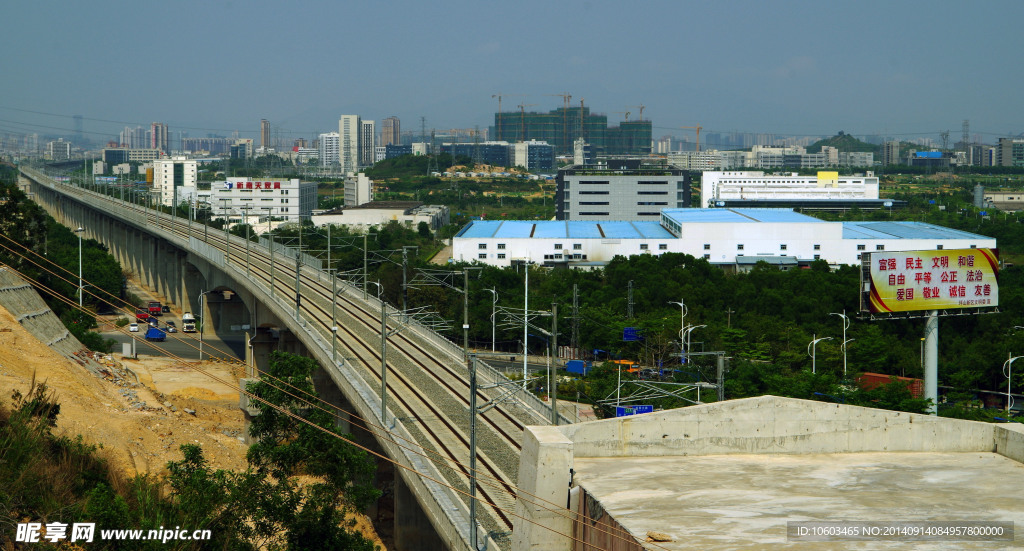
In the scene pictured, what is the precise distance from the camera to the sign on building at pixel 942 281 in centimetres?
3562

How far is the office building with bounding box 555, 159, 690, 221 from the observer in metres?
126

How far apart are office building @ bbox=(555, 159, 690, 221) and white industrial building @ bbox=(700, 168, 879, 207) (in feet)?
92.0

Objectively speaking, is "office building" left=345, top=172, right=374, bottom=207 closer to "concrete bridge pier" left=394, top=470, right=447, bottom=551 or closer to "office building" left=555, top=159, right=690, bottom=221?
"office building" left=555, top=159, right=690, bottom=221

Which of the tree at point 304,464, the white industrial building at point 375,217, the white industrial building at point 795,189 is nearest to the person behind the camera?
the tree at point 304,464

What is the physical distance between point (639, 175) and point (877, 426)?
10893cm

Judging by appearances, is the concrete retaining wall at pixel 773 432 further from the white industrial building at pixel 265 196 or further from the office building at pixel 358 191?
the office building at pixel 358 191

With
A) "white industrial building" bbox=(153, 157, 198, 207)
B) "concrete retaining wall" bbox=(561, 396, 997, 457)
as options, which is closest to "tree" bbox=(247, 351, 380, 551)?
"concrete retaining wall" bbox=(561, 396, 997, 457)

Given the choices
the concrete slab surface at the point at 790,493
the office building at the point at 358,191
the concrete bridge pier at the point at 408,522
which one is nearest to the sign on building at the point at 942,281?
the concrete slab surface at the point at 790,493

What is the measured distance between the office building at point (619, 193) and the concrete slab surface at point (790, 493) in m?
107

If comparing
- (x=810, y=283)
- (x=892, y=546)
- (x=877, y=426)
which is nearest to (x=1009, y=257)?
(x=810, y=283)

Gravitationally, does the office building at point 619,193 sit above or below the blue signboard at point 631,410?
above

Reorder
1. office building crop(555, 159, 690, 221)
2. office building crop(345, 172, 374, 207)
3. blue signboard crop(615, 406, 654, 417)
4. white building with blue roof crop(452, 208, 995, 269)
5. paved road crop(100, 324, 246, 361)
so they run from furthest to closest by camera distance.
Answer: office building crop(345, 172, 374, 207), office building crop(555, 159, 690, 221), white building with blue roof crop(452, 208, 995, 269), paved road crop(100, 324, 246, 361), blue signboard crop(615, 406, 654, 417)

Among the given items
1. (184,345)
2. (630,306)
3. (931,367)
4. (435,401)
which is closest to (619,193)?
(630,306)

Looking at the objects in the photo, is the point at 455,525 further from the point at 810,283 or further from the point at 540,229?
the point at 540,229
